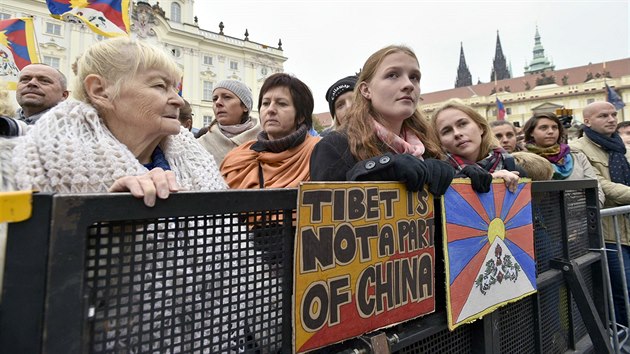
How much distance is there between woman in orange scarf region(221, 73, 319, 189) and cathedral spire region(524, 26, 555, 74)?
10183cm

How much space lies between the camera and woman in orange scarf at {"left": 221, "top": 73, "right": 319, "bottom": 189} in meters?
2.08

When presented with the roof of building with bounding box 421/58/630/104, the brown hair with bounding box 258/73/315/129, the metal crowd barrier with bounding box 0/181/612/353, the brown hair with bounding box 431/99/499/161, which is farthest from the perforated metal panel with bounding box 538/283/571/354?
the roof of building with bounding box 421/58/630/104

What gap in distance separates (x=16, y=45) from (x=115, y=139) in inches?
234

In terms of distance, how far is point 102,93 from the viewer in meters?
1.16

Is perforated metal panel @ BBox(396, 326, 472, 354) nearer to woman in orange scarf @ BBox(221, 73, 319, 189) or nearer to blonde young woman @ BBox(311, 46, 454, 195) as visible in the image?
blonde young woman @ BBox(311, 46, 454, 195)

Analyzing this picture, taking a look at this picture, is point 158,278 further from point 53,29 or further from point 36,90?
point 53,29

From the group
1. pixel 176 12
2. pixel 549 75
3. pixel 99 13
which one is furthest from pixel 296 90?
pixel 549 75

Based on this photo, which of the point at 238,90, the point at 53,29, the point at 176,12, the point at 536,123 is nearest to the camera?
the point at 238,90

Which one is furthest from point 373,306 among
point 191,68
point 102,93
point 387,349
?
point 191,68

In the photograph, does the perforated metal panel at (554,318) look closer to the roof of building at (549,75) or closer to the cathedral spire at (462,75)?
the roof of building at (549,75)

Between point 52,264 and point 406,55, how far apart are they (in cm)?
173

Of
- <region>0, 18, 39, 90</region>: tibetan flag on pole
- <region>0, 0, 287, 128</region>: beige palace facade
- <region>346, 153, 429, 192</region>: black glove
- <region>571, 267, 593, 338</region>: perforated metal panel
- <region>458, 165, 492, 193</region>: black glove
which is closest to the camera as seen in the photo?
<region>346, 153, 429, 192</region>: black glove

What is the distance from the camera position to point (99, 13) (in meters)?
4.52

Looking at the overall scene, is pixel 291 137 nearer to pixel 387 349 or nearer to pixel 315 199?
pixel 315 199
